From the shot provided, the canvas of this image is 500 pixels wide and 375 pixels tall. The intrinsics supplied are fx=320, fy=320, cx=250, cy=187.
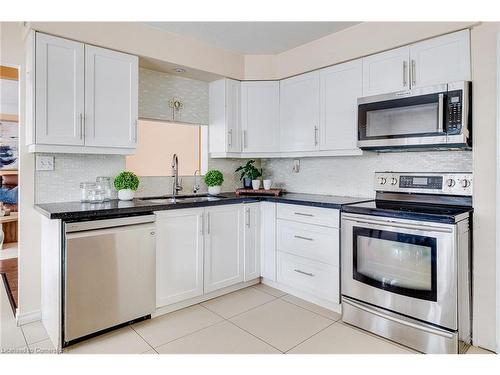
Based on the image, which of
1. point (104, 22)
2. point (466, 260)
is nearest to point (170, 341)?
point (466, 260)

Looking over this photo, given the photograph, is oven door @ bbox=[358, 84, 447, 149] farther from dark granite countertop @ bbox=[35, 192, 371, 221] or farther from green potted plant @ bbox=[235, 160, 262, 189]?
green potted plant @ bbox=[235, 160, 262, 189]

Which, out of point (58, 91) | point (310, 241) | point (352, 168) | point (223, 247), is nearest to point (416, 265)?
point (310, 241)

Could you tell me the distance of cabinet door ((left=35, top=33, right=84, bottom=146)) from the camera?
228 cm

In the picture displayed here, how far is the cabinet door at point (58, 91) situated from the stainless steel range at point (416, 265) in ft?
7.22

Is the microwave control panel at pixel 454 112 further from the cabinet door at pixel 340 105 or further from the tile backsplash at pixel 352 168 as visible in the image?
the cabinet door at pixel 340 105

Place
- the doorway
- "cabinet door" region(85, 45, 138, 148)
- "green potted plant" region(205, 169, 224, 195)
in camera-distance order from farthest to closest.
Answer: the doorway < "green potted plant" region(205, 169, 224, 195) < "cabinet door" region(85, 45, 138, 148)

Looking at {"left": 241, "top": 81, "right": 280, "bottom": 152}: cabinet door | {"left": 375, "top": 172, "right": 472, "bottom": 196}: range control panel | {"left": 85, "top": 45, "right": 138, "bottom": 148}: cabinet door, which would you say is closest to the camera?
{"left": 375, "top": 172, "right": 472, "bottom": 196}: range control panel

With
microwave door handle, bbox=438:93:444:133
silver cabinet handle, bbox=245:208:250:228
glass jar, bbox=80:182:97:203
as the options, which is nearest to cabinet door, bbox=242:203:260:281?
silver cabinet handle, bbox=245:208:250:228

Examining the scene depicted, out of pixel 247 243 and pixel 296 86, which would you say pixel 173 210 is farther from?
pixel 296 86

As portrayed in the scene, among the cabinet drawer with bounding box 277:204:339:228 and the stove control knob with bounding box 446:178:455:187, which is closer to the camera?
the stove control knob with bounding box 446:178:455:187

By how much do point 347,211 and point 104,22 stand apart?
2441mm

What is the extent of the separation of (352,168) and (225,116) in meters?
1.42

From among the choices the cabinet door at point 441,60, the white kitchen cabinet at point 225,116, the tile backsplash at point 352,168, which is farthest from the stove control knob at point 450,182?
the white kitchen cabinet at point 225,116

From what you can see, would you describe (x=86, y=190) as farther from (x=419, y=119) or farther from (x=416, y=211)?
(x=419, y=119)
